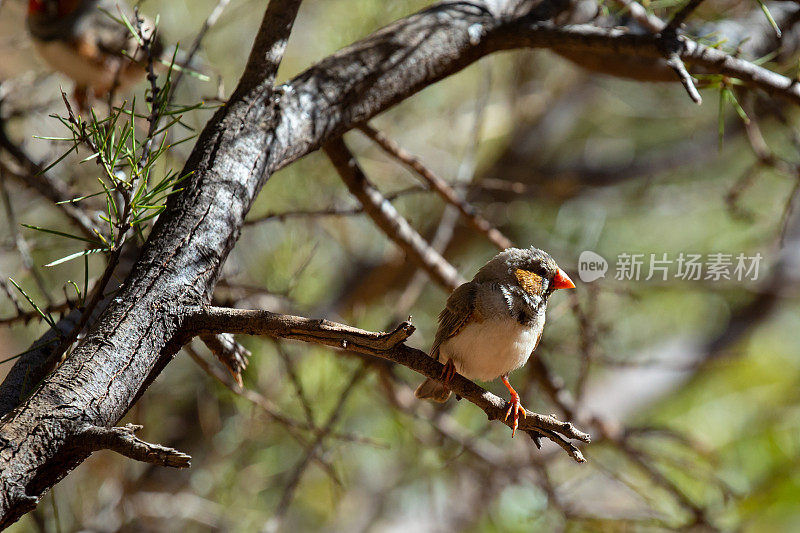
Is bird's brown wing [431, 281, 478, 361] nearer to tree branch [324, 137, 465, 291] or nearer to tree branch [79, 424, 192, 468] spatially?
tree branch [324, 137, 465, 291]

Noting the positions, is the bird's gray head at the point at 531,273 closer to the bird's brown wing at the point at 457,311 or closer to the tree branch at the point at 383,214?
the bird's brown wing at the point at 457,311

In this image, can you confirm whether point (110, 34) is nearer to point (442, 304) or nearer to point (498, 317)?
point (498, 317)

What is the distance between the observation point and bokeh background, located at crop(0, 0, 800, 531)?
A: 11.4 feet

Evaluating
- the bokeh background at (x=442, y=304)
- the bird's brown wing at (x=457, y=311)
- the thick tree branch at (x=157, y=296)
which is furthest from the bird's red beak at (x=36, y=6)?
the bird's brown wing at (x=457, y=311)

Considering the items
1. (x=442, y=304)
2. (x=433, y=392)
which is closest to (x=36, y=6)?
(x=433, y=392)

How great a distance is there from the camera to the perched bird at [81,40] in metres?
2.82

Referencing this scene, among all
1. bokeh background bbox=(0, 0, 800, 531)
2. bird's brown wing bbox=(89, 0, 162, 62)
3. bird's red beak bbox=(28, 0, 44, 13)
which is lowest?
bokeh background bbox=(0, 0, 800, 531)

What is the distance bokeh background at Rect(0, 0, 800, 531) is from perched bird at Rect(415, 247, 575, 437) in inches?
43.2

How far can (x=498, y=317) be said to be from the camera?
74.9 inches

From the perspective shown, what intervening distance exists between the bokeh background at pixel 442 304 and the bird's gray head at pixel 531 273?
1.14 metres

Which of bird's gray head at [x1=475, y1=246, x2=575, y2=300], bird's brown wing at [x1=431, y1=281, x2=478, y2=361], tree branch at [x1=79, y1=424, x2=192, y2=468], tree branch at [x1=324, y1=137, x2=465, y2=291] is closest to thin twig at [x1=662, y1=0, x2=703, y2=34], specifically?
bird's gray head at [x1=475, y1=246, x2=575, y2=300]

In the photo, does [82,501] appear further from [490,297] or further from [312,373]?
[490,297]

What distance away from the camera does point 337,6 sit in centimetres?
412

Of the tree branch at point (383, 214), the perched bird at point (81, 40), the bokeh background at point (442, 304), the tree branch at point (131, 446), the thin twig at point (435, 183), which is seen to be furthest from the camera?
the bokeh background at point (442, 304)
